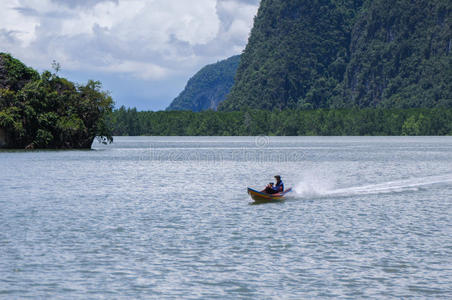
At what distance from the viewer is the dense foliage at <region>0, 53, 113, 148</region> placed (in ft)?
371

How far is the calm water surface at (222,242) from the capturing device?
74.5 ft

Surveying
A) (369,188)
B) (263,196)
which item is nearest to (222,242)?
(263,196)

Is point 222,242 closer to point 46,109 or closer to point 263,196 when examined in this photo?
point 263,196

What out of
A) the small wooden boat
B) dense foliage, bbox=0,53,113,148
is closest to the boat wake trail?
the small wooden boat

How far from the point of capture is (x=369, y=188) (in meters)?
58.9

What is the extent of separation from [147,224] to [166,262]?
10.9 metres

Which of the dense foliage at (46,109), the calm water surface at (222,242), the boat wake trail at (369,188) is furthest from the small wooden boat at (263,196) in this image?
the dense foliage at (46,109)

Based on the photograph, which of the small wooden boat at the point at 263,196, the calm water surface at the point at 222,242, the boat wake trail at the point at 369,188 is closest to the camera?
the calm water surface at the point at 222,242

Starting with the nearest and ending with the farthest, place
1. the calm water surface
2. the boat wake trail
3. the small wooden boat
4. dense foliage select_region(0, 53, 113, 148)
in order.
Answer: the calm water surface < the small wooden boat < the boat wake trail < dense foliage select_region(0, 53, 113, 148)

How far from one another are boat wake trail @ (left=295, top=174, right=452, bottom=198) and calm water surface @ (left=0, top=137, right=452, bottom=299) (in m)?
0.17

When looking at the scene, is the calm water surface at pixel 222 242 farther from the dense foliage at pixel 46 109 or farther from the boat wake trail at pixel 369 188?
the dense foliage at pixel 46 109

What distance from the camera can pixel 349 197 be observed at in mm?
52406

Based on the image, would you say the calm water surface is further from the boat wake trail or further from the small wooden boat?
the small wooden boat

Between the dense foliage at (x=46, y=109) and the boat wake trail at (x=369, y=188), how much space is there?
203 feet
